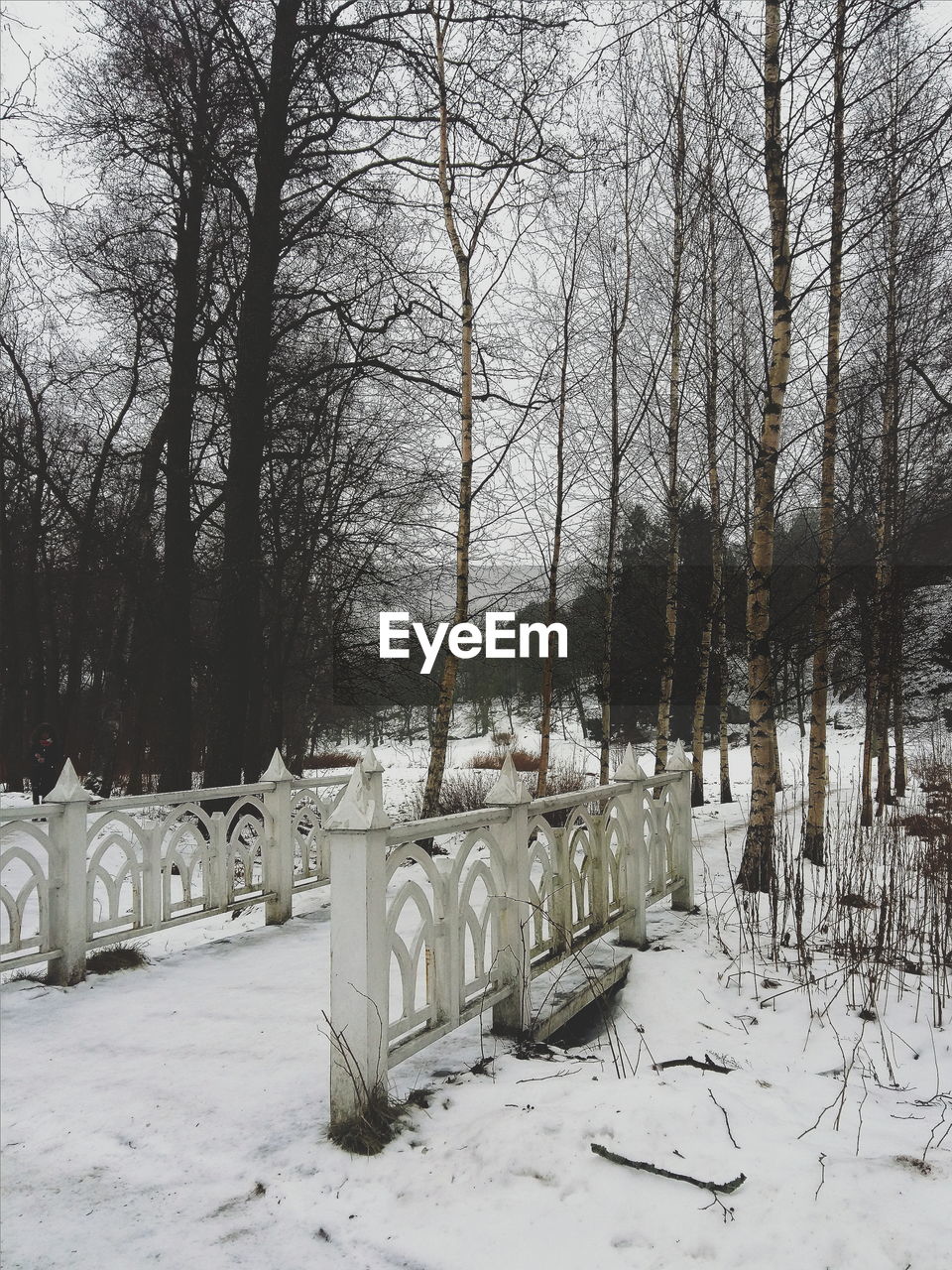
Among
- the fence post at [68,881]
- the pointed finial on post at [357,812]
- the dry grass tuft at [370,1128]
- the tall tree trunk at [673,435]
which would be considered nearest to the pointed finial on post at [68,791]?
the fence post at [68,881]

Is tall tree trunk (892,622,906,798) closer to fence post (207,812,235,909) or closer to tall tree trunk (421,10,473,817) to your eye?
tall tree trunk (421,10,473,817)

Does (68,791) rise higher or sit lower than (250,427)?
lower

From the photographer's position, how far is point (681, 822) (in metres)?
6.49

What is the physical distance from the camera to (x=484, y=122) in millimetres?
10273

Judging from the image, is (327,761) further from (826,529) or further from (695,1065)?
(695,1065)

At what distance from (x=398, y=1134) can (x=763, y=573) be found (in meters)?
5.49

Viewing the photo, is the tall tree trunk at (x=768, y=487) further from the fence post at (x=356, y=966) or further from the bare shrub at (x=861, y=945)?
the fence post at (x=356, y=966)

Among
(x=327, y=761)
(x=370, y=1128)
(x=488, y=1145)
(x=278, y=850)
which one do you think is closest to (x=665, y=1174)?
(x=488, y=1145)

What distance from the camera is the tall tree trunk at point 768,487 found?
6867mm

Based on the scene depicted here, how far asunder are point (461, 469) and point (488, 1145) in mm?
7583

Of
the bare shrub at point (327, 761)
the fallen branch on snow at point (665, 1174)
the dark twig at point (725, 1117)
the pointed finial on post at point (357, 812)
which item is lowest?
the bare shrub at point (327, 761)

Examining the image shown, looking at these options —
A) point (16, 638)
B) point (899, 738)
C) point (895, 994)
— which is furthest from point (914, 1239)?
point (16, 638)

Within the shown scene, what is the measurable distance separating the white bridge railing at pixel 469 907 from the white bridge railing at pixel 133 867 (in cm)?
116

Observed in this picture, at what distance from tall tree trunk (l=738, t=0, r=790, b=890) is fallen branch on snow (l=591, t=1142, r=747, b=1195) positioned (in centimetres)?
441
